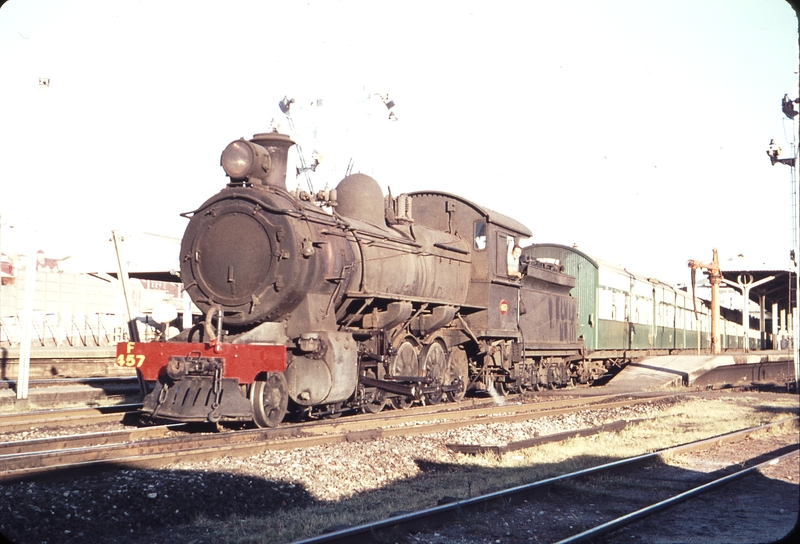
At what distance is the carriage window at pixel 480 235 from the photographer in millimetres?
16188

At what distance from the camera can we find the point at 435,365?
49.3 feet

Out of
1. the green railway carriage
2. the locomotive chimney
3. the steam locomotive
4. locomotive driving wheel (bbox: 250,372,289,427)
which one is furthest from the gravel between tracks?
the green railway carriage

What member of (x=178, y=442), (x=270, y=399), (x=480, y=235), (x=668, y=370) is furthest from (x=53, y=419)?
(x=668, y=370)

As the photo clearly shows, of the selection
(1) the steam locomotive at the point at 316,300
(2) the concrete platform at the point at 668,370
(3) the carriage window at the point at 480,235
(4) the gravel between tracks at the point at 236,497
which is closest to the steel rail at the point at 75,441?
(1) the steam locomotive at the point at 316,300

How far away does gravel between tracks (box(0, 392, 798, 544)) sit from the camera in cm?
567

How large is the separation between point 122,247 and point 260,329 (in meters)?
5.27

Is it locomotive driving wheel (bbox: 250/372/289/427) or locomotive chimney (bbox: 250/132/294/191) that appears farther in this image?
locomotive chimney (bbox: 250/132/294/191)

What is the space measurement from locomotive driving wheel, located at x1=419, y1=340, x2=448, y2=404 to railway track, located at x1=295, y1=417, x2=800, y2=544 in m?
5.80

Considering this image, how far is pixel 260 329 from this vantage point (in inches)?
429

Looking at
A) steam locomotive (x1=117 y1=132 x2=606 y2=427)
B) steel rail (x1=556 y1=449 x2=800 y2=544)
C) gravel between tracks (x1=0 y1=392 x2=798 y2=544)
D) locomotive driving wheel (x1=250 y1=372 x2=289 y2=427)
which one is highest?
steam locomotive (x1=117 y1=132 x2=606 y2=427)

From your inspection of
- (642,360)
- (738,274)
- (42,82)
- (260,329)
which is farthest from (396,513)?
(738,274)

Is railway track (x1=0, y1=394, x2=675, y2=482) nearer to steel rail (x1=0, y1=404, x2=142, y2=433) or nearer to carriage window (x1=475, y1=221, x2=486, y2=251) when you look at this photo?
steel rail (x1=0, y1=404, x2=142, y2=433)

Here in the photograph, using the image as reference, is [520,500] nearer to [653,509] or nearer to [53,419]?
[653,509]

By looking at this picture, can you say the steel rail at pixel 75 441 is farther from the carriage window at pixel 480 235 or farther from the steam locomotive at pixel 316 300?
the carriage window at pixel 480 235
